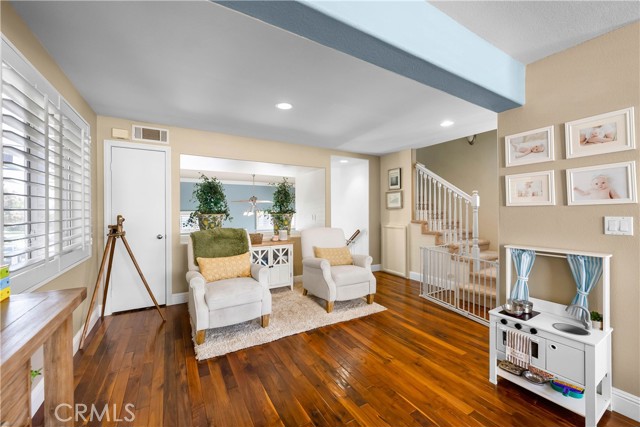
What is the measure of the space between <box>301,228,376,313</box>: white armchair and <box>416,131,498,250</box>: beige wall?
280cm

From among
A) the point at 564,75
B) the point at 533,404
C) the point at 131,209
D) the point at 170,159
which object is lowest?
the point at 533,404

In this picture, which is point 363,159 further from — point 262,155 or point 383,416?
point 383,416

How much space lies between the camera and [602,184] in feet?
5.47

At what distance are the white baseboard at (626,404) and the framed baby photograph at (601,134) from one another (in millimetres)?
1467

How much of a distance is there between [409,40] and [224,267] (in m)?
2.59

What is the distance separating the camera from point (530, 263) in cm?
194

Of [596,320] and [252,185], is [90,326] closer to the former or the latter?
[596,320]

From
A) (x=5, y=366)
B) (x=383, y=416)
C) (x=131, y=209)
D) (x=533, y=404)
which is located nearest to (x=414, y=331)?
(x=533, y=404)

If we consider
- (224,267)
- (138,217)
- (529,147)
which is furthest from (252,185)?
(529,147)

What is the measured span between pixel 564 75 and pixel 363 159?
3.51 metres

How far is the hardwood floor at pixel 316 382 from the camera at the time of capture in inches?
62.5

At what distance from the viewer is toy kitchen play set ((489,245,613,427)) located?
1.49 meters

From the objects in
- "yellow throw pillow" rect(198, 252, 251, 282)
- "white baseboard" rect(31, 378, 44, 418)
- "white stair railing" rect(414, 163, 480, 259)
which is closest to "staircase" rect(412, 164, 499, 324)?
"white stair railing" rect(414, 163, 480, 259)

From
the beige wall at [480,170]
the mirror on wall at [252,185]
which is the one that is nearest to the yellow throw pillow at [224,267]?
the mirror on wall at [252,185]
